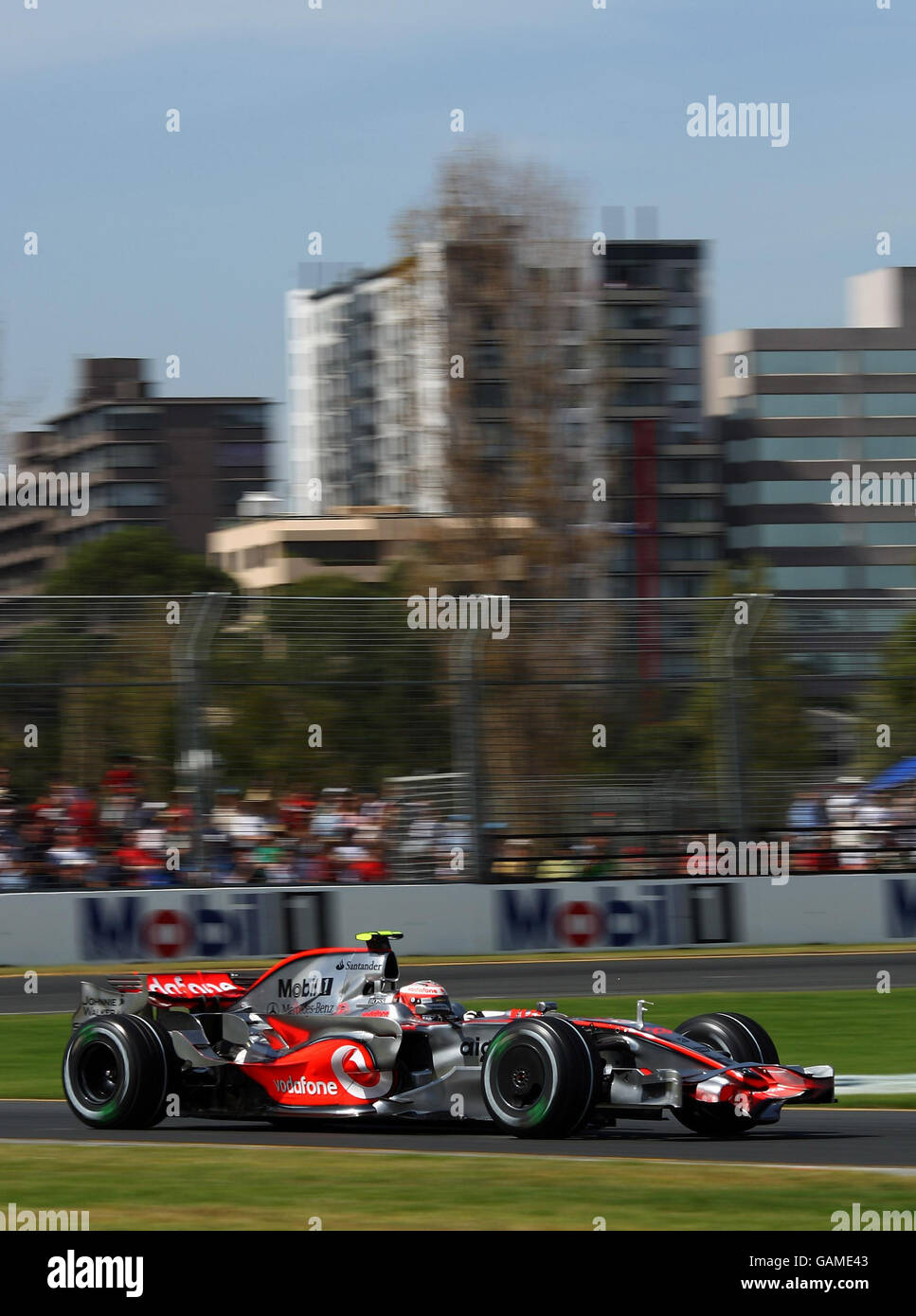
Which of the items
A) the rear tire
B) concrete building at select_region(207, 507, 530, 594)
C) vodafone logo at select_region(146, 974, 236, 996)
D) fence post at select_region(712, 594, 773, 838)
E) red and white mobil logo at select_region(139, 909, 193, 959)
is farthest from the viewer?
concrete building at select_region(207, 507, 530, 594)

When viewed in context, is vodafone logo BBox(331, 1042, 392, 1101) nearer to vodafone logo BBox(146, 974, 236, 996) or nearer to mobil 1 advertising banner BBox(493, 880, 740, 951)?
vodafone logo BBox(146, 974, 236, 996)

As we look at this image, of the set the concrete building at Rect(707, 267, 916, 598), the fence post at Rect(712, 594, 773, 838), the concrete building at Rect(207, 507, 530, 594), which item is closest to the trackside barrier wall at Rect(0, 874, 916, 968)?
the fence post at Rect(712, 594, 773, 838)

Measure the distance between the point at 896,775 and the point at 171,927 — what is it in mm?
7490

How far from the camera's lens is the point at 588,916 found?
749 inches

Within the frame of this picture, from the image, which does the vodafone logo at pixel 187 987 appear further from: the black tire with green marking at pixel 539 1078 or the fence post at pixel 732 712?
the fence post at pixel 732 712

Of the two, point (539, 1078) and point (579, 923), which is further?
point (579, 923)

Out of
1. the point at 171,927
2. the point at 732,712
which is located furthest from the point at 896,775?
the point at 171,927

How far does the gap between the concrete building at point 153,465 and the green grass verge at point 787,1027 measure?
88007mm

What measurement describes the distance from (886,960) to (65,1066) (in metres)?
10.9

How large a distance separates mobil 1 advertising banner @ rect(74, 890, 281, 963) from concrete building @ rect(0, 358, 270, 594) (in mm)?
84145

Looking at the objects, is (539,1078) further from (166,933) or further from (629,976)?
(166,933)

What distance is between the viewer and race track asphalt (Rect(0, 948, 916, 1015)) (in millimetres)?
16062

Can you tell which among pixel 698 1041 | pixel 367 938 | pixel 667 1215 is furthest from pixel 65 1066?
pixel 667 1215

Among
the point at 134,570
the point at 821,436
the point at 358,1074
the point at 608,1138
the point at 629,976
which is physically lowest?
the point at 629,976
